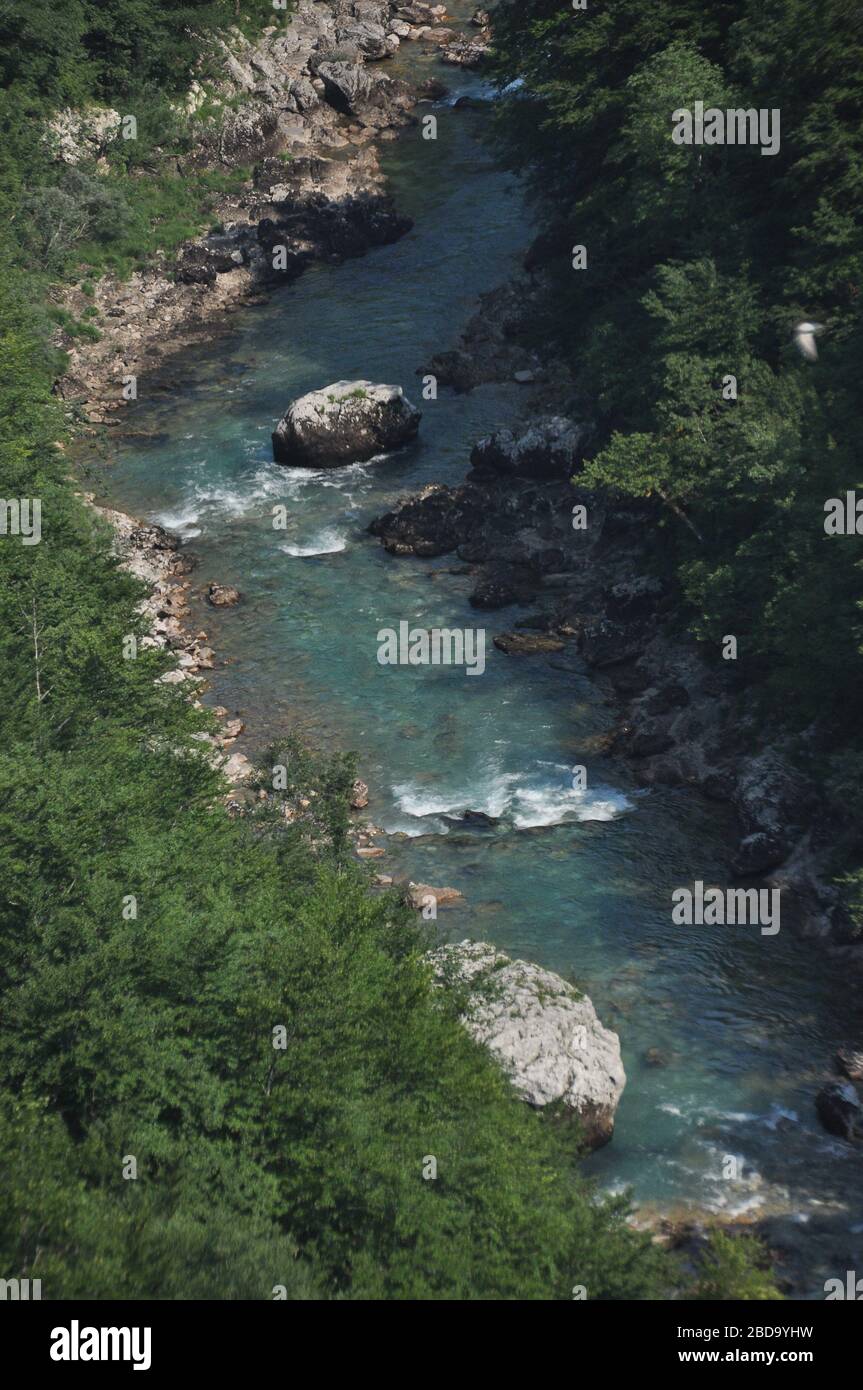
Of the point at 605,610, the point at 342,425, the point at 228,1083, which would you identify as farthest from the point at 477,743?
the point at 228,1083

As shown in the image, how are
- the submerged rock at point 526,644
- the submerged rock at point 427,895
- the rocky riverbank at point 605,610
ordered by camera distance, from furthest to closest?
the submerged rock at point 526,644 → the rocky riverbank at point 605,610 → the submerged rock at point 427,895

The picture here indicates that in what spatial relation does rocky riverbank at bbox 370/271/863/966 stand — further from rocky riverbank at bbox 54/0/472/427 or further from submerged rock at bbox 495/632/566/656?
rocky riverbank at bbox 54/0/472/427

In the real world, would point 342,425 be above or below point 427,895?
above

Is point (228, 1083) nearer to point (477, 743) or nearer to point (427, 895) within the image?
point (427, 895)

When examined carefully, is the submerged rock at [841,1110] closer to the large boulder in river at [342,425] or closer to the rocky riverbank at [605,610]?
the rocky riverbank at [605,610]

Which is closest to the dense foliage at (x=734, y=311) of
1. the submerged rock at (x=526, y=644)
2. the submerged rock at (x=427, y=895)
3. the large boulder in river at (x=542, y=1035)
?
the submerged rock at (x=526, y=644)

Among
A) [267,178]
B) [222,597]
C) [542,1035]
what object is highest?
[267,178]

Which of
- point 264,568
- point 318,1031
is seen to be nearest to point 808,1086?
point 318,1031
